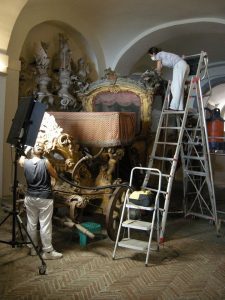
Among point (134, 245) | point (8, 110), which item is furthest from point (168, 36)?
point (134, 245)

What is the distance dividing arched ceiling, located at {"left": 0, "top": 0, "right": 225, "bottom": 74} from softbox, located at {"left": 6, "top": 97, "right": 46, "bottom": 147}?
3930 mm

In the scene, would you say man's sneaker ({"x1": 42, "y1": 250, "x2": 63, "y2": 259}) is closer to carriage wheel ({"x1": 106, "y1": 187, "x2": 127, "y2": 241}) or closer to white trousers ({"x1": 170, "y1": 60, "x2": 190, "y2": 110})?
carriage wheel ({"x1": 106, "y1": 187, "x2": 127, "y2": 241})

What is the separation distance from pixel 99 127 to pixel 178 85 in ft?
6.01

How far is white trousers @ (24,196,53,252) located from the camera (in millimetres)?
4605

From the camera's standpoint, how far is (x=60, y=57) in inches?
379

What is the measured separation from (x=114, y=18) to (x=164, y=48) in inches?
114

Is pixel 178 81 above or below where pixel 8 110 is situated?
above

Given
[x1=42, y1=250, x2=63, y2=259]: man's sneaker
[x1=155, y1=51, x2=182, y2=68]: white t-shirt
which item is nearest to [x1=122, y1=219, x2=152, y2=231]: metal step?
[x1=42, y1=250, x2=63, y2=259]: man's sneaker

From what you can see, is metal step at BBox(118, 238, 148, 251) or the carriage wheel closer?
metal step at BBox(118, 238, 148, 251)

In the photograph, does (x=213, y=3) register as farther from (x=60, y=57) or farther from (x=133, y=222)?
(x=133, y=222)

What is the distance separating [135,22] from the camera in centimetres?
1017

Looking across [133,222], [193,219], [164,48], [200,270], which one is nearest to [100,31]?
[164,48]

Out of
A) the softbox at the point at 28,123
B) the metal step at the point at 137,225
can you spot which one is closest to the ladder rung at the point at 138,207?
the metal step at the point at 137,225

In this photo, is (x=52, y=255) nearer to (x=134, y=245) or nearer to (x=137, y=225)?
(x=134, y=245)
